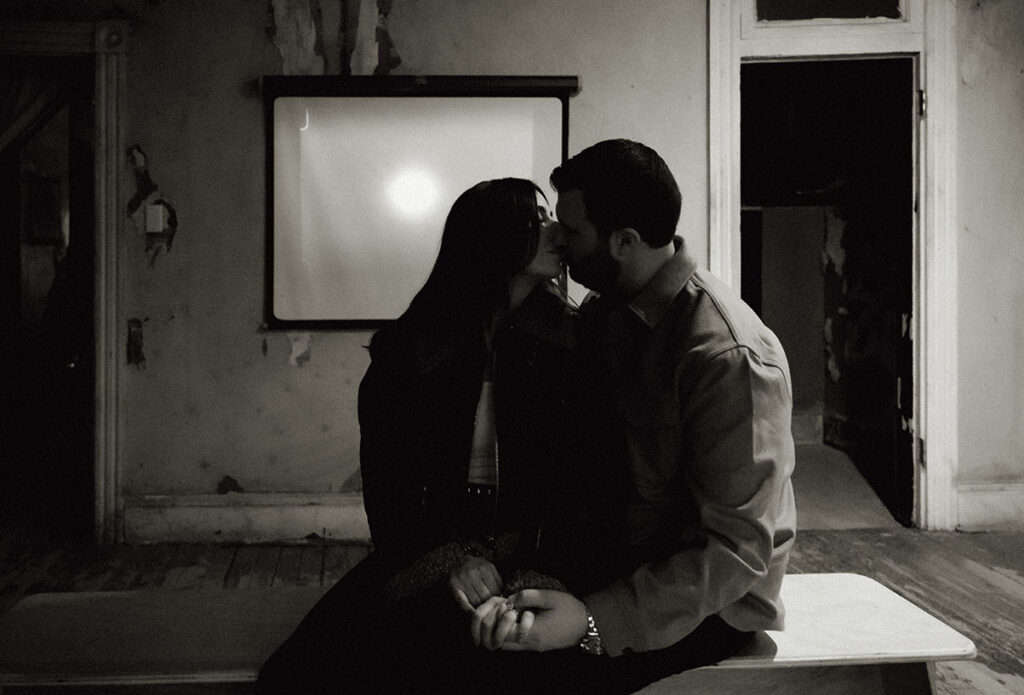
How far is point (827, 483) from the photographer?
16.0 feet

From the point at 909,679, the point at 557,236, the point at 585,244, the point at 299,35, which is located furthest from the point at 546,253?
the point at 299,35

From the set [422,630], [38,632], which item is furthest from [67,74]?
[422,630]

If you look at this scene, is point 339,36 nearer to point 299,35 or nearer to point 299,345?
point 299,35

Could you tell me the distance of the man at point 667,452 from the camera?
1277 millimetres

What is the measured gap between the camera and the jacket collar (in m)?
1.42

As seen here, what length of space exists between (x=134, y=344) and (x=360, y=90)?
153 centimetres

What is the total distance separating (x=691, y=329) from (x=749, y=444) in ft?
0.66

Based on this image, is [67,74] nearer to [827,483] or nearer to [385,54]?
[385,54]

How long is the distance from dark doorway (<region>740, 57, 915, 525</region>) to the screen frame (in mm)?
1960

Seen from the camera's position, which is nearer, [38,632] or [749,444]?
[749,444]

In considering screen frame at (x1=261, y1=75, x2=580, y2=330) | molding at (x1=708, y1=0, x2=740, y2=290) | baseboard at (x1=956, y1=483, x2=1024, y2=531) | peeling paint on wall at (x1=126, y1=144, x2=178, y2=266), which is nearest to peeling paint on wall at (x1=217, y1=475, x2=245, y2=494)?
screen frame at (x1=261, y1=75, x2=580, y2=330)

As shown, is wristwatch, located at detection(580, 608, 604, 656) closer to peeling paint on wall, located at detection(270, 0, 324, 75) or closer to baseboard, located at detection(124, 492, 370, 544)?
baseboard, located at detection(124, 492, 370, 544)

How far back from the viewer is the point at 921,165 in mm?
3990

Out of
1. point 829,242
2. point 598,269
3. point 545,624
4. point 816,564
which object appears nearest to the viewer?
point 545,624
